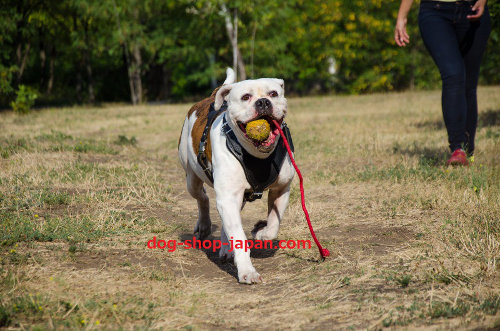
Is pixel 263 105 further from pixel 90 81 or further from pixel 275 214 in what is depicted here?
pixel 90 81

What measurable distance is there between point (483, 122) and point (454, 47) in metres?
5.94

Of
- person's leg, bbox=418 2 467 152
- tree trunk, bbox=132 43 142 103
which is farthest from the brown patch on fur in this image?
tree trunk, bbox=132 43 142 103

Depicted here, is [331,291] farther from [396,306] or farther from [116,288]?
[116,288]

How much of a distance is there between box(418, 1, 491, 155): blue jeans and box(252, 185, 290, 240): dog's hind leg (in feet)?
10.1

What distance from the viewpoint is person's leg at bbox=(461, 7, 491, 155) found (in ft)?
21.6

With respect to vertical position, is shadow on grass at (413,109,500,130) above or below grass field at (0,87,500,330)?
above

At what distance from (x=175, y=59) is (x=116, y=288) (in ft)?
82.7

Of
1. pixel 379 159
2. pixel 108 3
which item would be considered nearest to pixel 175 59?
pixel 108 3

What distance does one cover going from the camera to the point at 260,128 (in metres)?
3.78

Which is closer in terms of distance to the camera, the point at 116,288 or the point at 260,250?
the point at 116,288

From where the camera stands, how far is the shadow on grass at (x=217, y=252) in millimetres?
4402

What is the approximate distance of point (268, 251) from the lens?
4766 millimetres

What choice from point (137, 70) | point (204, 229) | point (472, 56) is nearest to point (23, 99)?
point (137, 70)

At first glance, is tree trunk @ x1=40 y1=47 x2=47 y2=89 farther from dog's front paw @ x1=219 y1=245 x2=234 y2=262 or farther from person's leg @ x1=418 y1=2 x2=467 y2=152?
dog's front paw @ x1=219 y1=245 x2=234 y2=262
